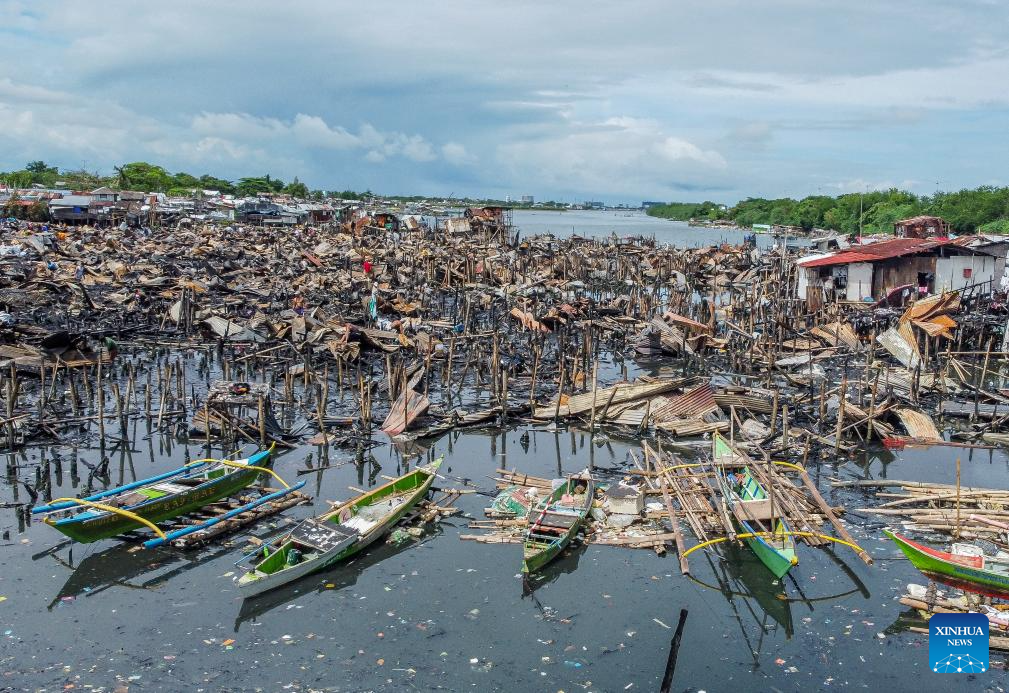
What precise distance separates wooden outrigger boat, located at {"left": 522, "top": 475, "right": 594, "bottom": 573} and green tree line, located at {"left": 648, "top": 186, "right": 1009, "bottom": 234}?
41.4 m

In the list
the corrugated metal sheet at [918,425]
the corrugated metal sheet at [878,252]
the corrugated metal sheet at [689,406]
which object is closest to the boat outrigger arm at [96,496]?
the corrugated metal sheet at [689,406]

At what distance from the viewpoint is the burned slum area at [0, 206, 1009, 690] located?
31.6ft

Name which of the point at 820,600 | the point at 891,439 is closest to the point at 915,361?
the point at 891,439

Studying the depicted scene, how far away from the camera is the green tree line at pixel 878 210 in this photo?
57.3 meters

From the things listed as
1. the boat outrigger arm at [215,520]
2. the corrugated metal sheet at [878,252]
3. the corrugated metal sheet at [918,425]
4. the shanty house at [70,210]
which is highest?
the shanty house at [70,210]

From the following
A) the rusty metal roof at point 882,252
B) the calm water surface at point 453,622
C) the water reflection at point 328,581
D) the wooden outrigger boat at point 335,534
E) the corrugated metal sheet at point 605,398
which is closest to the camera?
the calm water surface at point 453,622

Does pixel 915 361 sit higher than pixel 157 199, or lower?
lower

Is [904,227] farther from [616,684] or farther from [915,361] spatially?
[616,684]

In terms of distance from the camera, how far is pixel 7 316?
2398cm

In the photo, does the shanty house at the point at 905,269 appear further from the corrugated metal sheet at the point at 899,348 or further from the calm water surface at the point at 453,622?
the calm water surface at the point at 453,622

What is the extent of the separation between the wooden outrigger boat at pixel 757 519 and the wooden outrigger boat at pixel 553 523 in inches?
82.1

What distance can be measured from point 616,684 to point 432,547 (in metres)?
3.93

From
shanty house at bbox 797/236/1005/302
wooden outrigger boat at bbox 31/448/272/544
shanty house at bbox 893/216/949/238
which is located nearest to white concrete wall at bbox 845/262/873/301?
shanty house at bbox 797/236/1005/302

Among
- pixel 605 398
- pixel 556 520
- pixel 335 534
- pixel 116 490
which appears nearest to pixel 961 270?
pixel 605 398
